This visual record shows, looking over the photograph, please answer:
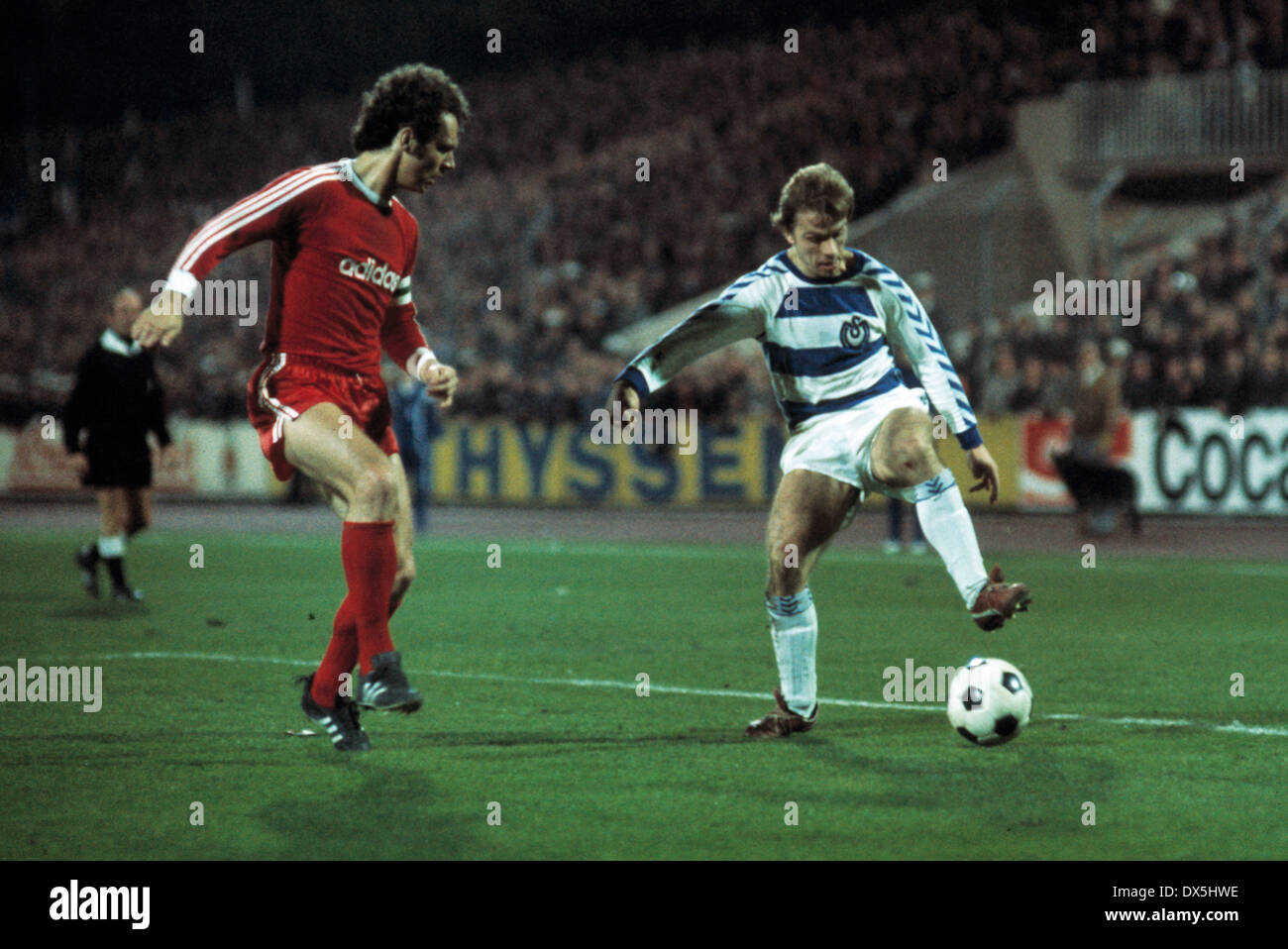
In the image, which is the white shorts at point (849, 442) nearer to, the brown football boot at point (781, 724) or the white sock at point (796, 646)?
the white sock at point (796, 646)

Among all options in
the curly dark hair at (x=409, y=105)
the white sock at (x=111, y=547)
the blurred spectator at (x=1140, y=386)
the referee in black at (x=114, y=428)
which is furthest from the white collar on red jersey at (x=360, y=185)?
the blurred spectator at (x=1140, y=386)

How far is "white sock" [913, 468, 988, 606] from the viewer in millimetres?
6156

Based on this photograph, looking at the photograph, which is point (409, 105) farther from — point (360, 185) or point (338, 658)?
point (338, 658)

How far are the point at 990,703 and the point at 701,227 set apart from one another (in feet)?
72.1

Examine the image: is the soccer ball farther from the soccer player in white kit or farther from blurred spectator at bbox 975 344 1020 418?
blurred spectator at bbox 975 344 1020 418

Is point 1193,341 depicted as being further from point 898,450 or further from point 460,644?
point 898,450

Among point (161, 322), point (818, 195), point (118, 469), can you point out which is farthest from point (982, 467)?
point (118, 469)

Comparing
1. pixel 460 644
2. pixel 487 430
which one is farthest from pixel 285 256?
pixel 487 430

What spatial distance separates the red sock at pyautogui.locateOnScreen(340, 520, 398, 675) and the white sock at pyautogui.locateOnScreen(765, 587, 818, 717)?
5.03 feet

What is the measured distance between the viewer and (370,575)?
19.4ft

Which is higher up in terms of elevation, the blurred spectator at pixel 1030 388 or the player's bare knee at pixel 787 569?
the blurred spectator at pixel 1030 388

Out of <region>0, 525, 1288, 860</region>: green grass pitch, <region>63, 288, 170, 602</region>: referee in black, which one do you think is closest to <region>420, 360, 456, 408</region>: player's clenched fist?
<region>0, 525, 1288, 860</region>: green grass pitch

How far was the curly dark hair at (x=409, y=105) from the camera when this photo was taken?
6.01 meters

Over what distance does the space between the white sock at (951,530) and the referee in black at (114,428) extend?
750 cm
